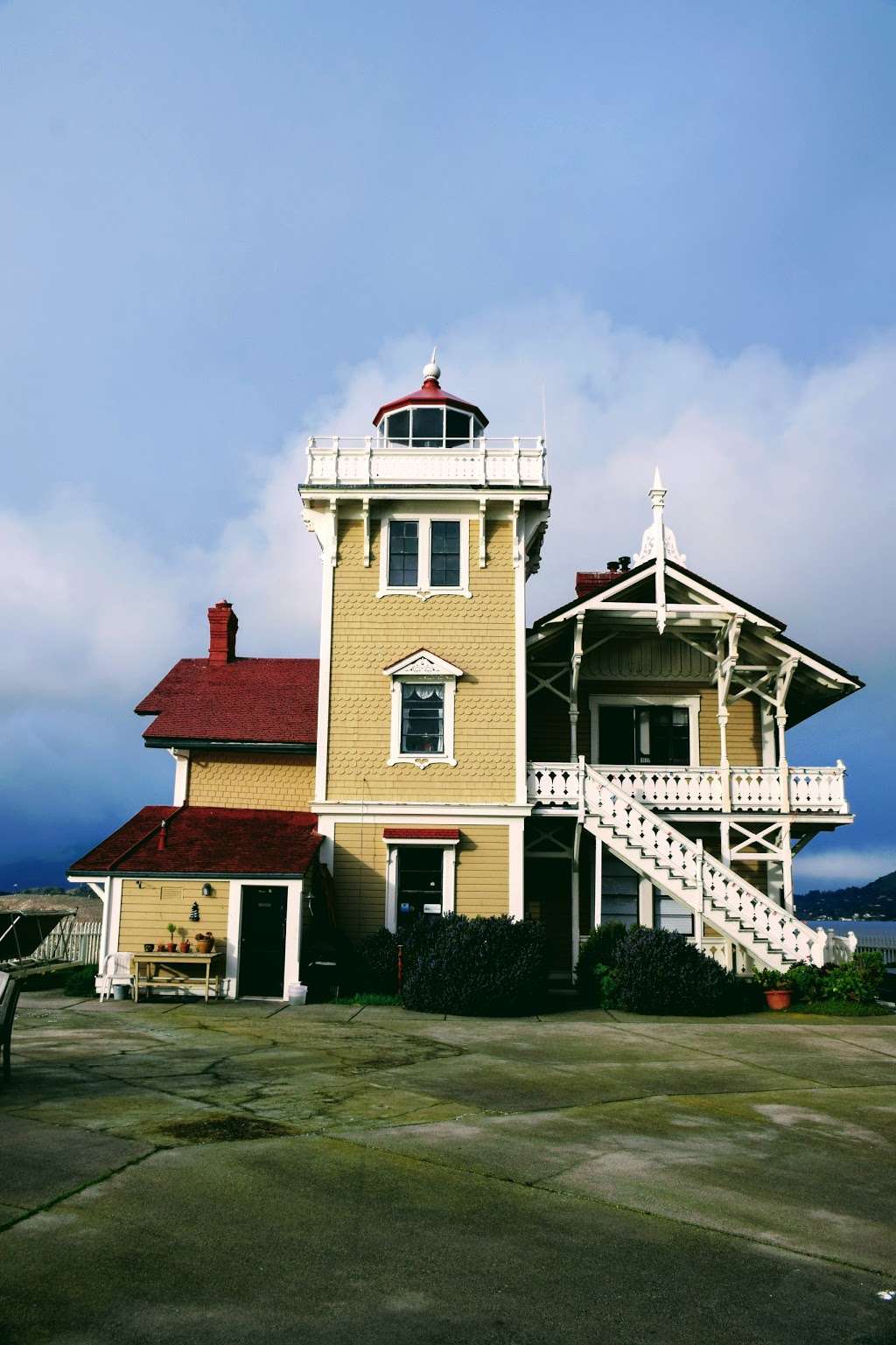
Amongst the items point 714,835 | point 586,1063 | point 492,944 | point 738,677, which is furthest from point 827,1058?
point 738,677

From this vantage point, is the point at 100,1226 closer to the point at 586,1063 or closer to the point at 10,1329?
the point at 10,1329

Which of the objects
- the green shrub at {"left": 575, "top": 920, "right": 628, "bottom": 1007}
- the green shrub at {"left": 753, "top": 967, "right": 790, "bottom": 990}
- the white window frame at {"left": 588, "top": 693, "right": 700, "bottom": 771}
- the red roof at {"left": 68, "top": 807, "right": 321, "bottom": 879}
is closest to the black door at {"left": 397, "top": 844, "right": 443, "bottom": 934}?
the red roof at {"left": 68, "top": 807, "right": 321, "bottom": 879}

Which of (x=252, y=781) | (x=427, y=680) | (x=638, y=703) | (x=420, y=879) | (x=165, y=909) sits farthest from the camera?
(x=638, y=703)

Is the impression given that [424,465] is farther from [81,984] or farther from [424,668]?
[81,984]

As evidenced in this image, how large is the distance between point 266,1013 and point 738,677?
43.6 ft

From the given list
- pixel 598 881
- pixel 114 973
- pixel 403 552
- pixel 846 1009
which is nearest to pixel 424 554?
pixel 403 552

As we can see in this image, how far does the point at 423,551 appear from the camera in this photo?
23.1m

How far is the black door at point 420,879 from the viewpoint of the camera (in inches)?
862

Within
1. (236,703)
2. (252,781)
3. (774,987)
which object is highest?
(236,703)

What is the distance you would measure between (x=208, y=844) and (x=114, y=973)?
296 centimetres

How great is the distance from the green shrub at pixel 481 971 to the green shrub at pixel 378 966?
0.64m

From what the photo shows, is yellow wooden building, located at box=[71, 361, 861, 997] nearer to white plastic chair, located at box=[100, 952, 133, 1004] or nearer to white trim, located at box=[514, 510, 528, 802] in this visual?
→ white trim, located at box=[514, 510, 528, 802]

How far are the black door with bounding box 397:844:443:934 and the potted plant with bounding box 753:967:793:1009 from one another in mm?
6456

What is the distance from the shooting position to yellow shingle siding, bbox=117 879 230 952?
19.5 m
